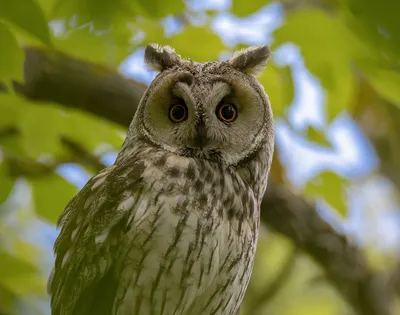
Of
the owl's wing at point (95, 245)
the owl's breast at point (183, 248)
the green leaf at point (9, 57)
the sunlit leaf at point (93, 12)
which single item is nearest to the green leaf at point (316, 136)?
the owl's breast at point (183, 248)

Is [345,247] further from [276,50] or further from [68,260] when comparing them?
[68,260]

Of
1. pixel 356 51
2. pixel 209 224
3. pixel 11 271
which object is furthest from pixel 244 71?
pixel 11 271

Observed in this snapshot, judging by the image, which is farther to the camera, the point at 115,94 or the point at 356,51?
the point at 115,94

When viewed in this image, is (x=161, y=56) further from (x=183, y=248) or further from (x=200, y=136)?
(x=183, y=248)

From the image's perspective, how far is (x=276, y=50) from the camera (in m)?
2.59

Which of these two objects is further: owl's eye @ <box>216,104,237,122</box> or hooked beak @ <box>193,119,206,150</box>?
owl's eye @ <box>216,104,237,122</box>

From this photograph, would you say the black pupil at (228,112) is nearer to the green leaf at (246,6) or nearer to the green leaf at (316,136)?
the green leaf at (246,6)

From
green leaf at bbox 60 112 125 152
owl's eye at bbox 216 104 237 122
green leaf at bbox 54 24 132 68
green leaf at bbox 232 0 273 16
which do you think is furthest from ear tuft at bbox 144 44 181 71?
green leaf at bbox 60 112 125 152

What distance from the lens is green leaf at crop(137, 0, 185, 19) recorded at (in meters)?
1.90

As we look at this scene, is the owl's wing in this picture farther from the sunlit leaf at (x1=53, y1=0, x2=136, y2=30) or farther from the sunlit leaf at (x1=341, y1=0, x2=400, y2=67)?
the sunlit leaf at (x1=341, y1=0, x2=400, y2=67)

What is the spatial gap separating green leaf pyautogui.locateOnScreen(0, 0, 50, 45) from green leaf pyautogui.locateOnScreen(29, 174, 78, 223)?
1.12 m

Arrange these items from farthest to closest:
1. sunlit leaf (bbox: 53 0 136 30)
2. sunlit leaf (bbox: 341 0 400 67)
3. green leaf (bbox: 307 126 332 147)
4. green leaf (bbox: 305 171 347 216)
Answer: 1. green leaf (bbox: 305 171 347 216)
2. green leaf (bbox: 307 126 332 147)
3. sunlit leaf (bbox: 53 0 136 30)
4. sunlit leaf (bbox: 341 0 400 67)

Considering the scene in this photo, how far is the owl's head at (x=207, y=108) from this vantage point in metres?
2.35

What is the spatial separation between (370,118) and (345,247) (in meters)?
1.87
